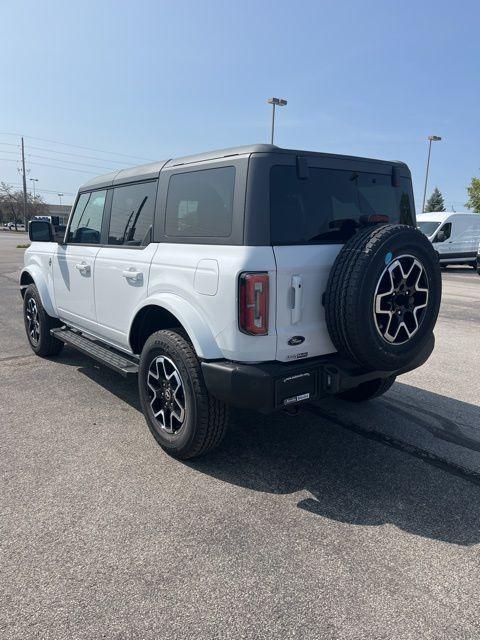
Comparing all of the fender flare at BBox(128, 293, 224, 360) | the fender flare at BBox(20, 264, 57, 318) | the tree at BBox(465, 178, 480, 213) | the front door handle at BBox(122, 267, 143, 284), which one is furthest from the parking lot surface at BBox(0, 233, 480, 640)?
the tree at BBox(465, 178, 480, 213)

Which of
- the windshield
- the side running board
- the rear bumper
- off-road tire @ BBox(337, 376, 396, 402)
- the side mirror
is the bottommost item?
off-road tire @ BBox(337, 376, 396, 402)

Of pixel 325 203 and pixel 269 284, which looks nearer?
pixel 269 284

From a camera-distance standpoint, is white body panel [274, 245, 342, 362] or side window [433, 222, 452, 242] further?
side window [433, 222, 452, 242]

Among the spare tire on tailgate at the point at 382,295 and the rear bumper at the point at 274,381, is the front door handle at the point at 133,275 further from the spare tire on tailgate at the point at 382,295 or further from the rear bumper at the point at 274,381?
the spare tire on tailgate at the point at 382,295

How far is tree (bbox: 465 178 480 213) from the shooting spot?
40.0 metres

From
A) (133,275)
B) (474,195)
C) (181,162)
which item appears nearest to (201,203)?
(181,162)

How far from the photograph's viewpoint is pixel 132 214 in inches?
161

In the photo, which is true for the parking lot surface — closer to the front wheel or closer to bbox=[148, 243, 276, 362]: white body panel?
the front wheel

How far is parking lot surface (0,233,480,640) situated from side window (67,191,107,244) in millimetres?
1611

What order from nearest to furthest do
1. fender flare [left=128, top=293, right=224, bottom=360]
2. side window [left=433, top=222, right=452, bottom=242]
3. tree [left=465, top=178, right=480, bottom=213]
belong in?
fender flare [left=128, top=293, right=224, bottom=360], side window [left=433, top=222, right=452, bottom=242], tree [left=465, top=178, right=480, bottom=213]

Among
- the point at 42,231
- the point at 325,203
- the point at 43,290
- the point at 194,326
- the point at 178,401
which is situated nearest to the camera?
the point at 194,326

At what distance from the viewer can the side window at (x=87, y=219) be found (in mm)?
4645

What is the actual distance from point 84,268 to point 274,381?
261 centimetres

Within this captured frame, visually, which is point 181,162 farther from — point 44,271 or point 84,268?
point 44,271
